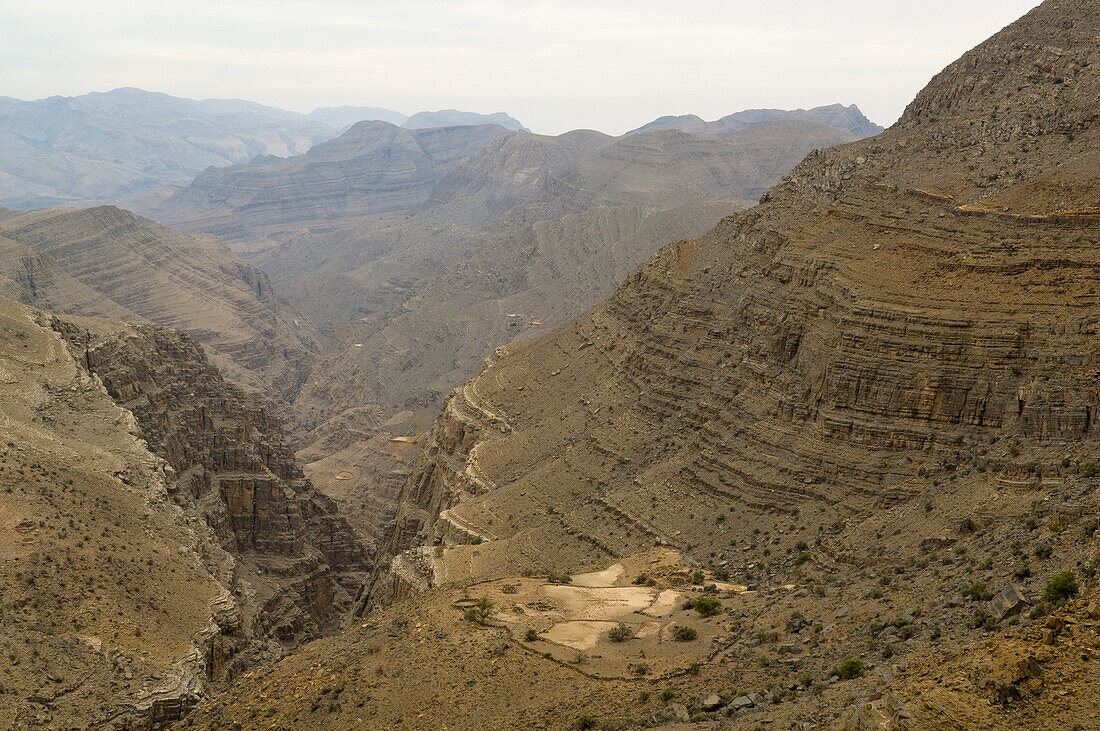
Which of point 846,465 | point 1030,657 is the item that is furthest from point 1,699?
point 846,465

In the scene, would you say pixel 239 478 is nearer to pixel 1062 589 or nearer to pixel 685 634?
pixel 685 634

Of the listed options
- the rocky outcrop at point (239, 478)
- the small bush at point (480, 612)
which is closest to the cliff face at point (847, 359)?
the rocky outcrop at point (239, 478)

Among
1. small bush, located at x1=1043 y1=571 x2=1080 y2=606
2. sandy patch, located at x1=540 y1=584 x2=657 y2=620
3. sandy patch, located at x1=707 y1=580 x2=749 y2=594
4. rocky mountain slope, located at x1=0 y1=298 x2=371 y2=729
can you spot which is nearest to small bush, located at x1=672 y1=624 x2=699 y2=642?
sandy patch, located at x1=540 y1=584 x2=657 y2=620

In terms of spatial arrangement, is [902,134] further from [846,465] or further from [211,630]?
[211,630]

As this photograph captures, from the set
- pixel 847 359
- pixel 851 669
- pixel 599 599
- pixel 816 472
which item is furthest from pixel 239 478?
pixel 851 669

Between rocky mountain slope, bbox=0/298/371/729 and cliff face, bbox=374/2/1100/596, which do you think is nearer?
rocky mountain slope, bbox=0/298/371/729

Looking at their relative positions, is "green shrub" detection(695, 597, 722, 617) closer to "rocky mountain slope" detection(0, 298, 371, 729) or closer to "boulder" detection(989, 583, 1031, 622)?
"boulder" detection(989, 583, 1031, 622)

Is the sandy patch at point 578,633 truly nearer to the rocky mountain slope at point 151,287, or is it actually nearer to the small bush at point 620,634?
the small bush at point 620,634
